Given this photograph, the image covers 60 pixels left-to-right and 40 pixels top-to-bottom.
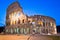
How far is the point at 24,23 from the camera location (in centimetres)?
2847

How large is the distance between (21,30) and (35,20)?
431cm

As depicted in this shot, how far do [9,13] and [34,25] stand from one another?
9571 millimetres

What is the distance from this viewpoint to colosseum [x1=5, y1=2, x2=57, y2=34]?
2755 cm

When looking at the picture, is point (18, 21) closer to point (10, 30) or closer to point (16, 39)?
point (10, 30)

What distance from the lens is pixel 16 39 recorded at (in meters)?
12.7

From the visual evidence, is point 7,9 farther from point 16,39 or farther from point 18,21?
point 16,39

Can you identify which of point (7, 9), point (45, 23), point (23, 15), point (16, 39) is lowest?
point (16, 39)

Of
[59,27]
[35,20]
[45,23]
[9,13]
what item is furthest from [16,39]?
A: [59,27]

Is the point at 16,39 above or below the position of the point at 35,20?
below

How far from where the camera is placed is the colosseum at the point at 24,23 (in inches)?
1085

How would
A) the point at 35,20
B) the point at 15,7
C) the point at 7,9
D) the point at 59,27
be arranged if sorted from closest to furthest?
the point at 35,20, the point at 15,7, the point at 7,9, the point at 59,27

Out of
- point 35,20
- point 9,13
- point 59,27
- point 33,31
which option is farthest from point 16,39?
point 59,27

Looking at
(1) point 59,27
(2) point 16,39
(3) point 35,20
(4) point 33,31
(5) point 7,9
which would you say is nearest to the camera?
(2) point 16,39

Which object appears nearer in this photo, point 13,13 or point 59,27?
point 13,13
